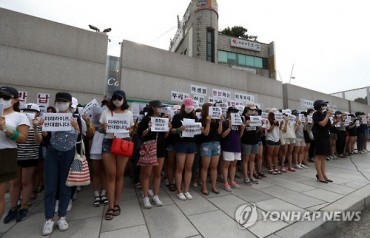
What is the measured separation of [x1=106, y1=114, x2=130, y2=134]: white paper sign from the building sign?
25.2 meters

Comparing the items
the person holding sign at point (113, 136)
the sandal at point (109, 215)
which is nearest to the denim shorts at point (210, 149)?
the person holding sign at point (113, 136)

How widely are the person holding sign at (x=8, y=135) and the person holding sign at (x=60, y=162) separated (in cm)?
30

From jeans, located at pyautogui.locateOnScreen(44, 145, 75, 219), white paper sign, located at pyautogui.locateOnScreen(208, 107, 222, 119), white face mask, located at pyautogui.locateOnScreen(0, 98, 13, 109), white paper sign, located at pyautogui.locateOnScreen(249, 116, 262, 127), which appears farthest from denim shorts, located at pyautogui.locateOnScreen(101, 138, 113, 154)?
white paper sign, located at pyautogui.locateOnScreen(249, 116, 262, 127)

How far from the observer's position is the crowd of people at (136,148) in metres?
2.88

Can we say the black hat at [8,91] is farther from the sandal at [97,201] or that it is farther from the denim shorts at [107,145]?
the sandal at [97,201]

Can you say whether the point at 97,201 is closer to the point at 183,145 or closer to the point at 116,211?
the point at 116,211

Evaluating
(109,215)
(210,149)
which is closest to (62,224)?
(109,215)

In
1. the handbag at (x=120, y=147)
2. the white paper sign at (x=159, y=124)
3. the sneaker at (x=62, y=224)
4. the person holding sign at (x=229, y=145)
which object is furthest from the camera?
the person holding sign at (x=229, y=145)

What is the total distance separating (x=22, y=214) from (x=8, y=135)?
71.4 inches

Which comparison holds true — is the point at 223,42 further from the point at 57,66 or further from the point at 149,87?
the point at 57,66

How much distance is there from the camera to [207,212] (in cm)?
348

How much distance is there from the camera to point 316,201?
397 centimetres

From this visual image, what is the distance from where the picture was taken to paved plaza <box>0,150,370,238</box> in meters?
2.85

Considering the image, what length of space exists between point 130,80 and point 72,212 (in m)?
4.82
